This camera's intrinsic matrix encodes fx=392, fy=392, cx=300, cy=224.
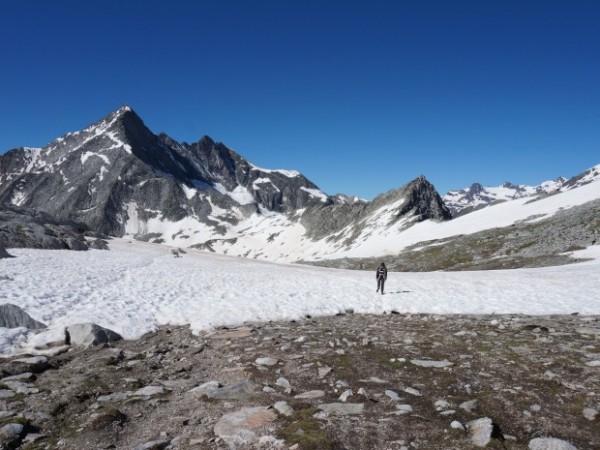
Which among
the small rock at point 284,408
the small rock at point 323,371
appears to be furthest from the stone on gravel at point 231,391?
the small rock at point 323,371

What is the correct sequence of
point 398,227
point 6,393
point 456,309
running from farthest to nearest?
1. point 398,227
2. point 456,309
3. point 6,393

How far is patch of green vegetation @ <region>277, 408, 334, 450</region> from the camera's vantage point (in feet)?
22.8

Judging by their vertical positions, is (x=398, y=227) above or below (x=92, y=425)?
above

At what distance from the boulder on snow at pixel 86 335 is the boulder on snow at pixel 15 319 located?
157 centimetres

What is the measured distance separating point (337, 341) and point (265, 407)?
601 centimetres

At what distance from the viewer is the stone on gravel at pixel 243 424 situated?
7.31m

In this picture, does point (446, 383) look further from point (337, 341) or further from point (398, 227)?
point (398, 227)

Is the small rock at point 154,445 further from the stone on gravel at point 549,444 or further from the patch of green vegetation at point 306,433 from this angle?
the stone on gravel at point 549,444

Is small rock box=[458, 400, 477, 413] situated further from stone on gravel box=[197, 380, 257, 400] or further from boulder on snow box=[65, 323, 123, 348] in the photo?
boulder on snow box=[65, 323, 123, 348]

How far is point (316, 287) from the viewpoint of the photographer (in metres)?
28.4

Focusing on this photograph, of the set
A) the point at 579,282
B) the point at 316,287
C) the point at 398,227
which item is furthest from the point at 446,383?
the point at 398,227

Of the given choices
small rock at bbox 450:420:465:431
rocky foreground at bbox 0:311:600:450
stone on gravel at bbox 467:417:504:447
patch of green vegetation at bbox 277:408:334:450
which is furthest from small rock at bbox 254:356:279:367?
stone on gravel at bbox 467:417:504:447

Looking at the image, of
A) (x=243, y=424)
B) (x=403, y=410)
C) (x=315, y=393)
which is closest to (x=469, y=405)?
(x=403, y=410)

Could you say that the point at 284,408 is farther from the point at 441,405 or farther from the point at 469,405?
the point at 469,405
